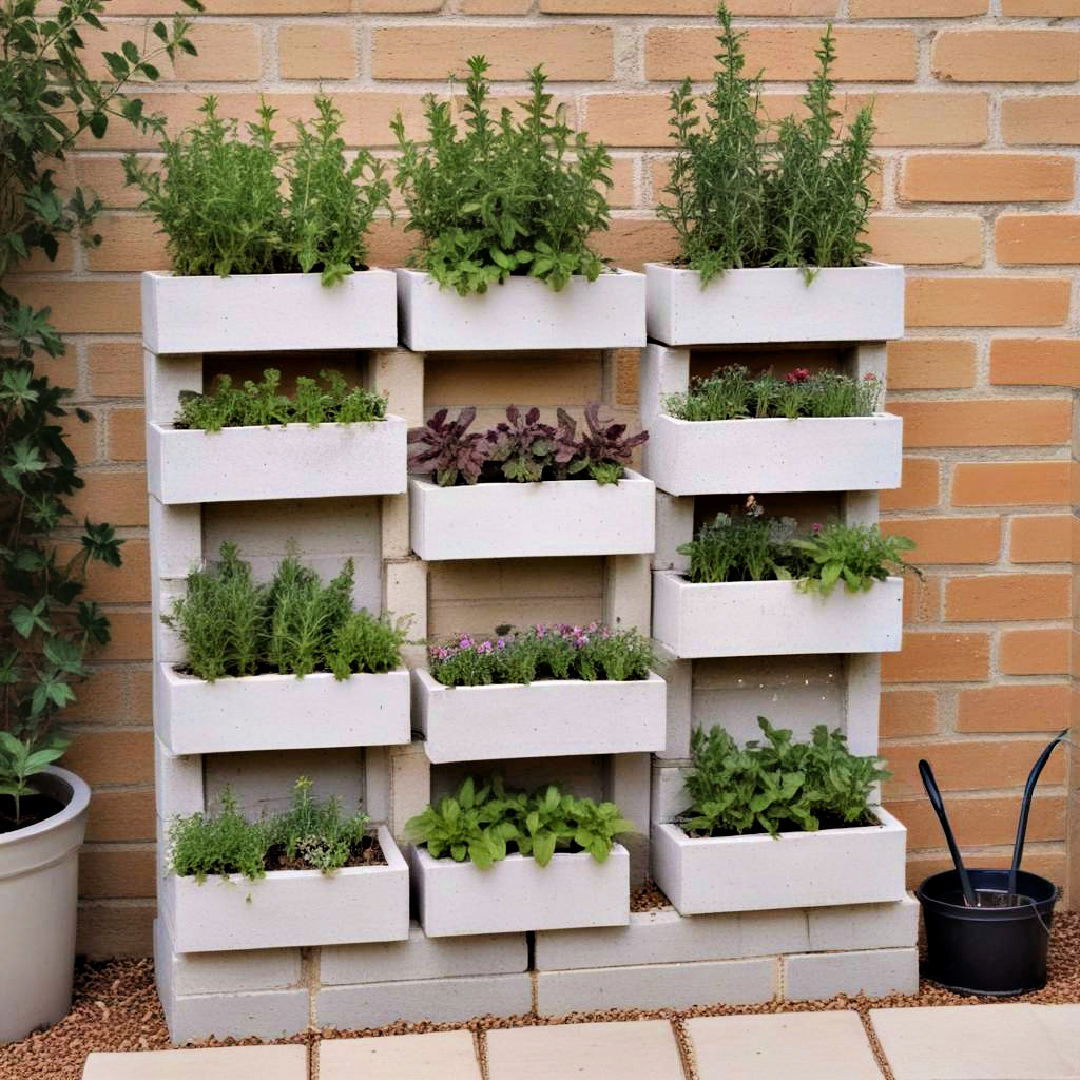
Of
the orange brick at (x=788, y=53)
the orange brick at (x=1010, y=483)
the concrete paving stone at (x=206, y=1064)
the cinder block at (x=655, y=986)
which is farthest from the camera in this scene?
the orange brick at (x=1010, y=483)

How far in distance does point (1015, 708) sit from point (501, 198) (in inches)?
57.8

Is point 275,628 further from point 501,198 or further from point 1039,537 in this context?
point 1039,537

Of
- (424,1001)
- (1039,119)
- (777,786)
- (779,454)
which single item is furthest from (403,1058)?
(1039,119)

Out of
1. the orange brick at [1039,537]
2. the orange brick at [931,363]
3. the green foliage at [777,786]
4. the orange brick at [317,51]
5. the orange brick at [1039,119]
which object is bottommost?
the green foliage at [777,786]

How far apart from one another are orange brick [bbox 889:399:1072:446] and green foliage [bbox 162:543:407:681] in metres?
1.09

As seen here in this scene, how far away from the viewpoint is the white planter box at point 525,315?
2982 mm

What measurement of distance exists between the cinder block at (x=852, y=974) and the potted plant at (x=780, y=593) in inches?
21.4

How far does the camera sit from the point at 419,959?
3.03 meters

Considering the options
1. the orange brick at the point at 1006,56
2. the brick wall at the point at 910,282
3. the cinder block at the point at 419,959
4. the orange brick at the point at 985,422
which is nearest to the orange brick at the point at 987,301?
the brick wall at the point at 910,282

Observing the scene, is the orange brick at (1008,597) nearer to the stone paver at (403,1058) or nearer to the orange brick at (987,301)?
the orange brick at (987,301)

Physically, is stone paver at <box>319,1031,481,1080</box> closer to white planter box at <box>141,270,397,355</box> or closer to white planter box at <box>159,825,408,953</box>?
white planter box at <box>159,825,408,953</box>

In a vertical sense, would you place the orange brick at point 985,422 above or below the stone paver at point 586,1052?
above

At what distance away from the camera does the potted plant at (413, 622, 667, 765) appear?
118 inches

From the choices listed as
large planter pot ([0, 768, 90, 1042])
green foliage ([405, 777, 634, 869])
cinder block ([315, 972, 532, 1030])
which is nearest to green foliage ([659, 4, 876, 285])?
green foliage ([405, 777, 634, 869])
